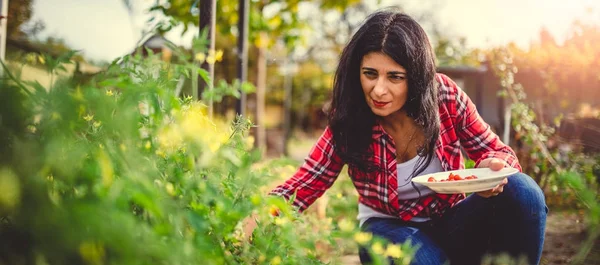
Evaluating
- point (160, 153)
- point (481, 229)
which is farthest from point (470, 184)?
point (160, 153)

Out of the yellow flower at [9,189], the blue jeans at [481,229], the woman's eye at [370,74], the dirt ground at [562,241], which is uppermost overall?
the woman's eye at [370,74]

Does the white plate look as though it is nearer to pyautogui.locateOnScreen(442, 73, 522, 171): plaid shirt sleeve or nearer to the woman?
the woman

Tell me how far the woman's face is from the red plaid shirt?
0.18m

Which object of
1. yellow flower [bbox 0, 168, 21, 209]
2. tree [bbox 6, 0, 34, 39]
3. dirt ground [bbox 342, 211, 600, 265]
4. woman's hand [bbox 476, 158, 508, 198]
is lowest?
dirt ground [bbox 342, 211, 600, 265]

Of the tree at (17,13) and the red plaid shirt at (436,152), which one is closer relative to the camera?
the red plaid shirt at (436,152)

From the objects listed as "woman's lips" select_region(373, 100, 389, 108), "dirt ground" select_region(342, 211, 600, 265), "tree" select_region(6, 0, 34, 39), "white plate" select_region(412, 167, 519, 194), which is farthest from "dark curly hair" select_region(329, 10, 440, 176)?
"tree" select_region(6, 0, 34, 39)

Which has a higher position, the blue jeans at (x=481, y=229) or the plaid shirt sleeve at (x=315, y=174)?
the plaid shirt sleeve at (x=315, y=174)

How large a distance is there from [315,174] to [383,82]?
425 millimetres

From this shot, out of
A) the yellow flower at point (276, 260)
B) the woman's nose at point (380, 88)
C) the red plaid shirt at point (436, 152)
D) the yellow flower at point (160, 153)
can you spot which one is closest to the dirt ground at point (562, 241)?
the red plaid shirt at point (436, 152)

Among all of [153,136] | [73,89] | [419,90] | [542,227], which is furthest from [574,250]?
[73,89]

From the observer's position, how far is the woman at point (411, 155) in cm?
199

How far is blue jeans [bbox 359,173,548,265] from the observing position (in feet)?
6.43

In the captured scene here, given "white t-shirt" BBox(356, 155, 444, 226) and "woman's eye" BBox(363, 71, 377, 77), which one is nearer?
"woman's eye" BBox(363, 71, 377, 77)

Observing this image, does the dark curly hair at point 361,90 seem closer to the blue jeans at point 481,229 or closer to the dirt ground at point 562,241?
the blue jeans at point 481,229
